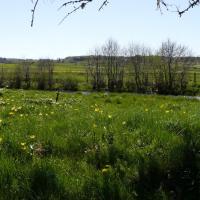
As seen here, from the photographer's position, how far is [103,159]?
6.77 metres

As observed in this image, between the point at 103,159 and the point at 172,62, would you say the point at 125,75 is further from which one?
the point at 103,159

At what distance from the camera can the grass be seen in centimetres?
576

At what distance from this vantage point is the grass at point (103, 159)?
5758 millimetres

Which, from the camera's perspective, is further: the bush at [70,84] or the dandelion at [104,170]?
the bush at [70,84]

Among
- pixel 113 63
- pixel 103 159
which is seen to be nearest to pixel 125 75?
pixel 113 63

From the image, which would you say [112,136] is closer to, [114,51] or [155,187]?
[155,187]

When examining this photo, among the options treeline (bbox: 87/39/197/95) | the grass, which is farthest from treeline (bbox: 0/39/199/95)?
the grass

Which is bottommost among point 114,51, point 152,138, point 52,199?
point 52,199

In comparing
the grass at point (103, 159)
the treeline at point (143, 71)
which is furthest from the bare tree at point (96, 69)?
the grass at point (103, 159)

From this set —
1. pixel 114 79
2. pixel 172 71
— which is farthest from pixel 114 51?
pixel 172 71

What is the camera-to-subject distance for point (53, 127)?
8.54 meters

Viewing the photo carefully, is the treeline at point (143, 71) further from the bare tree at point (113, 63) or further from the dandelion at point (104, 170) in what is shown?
the dandelion at point (104, 170)

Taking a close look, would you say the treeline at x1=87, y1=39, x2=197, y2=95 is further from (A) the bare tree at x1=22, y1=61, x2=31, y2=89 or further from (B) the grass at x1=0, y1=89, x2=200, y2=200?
(B) the grass at x1=0, y1=89, x2=200, y2=200

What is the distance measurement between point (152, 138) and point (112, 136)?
678 mm
